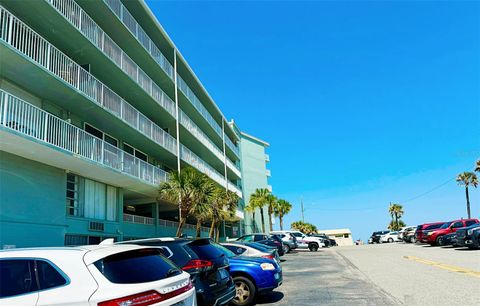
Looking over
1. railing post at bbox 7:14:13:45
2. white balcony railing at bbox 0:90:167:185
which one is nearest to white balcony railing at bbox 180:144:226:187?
white balcony railing at bbox 0:90:167:185

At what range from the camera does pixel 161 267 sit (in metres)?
4.76

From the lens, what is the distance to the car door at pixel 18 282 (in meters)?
3.94

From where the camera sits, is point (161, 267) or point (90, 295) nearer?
point (90, 295)

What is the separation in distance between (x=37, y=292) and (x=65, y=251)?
488mm

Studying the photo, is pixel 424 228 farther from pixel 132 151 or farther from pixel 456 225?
pixel 132 151

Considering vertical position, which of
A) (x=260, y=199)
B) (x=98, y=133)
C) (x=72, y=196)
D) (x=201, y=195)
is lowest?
(x=72, y=196)

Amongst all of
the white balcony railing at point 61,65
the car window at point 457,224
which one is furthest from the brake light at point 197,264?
the car window at point 457,224

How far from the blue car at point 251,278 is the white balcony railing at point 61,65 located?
907 cm

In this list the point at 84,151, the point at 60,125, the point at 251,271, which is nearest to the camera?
the point at 251,271

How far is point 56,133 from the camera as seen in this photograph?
46.0 ft

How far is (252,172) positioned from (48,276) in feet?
175

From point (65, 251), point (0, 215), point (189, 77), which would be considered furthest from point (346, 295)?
point (189, 77)

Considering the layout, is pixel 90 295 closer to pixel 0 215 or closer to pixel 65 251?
pixel 65 251

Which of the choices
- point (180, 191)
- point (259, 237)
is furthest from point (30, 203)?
point (259, 237)
